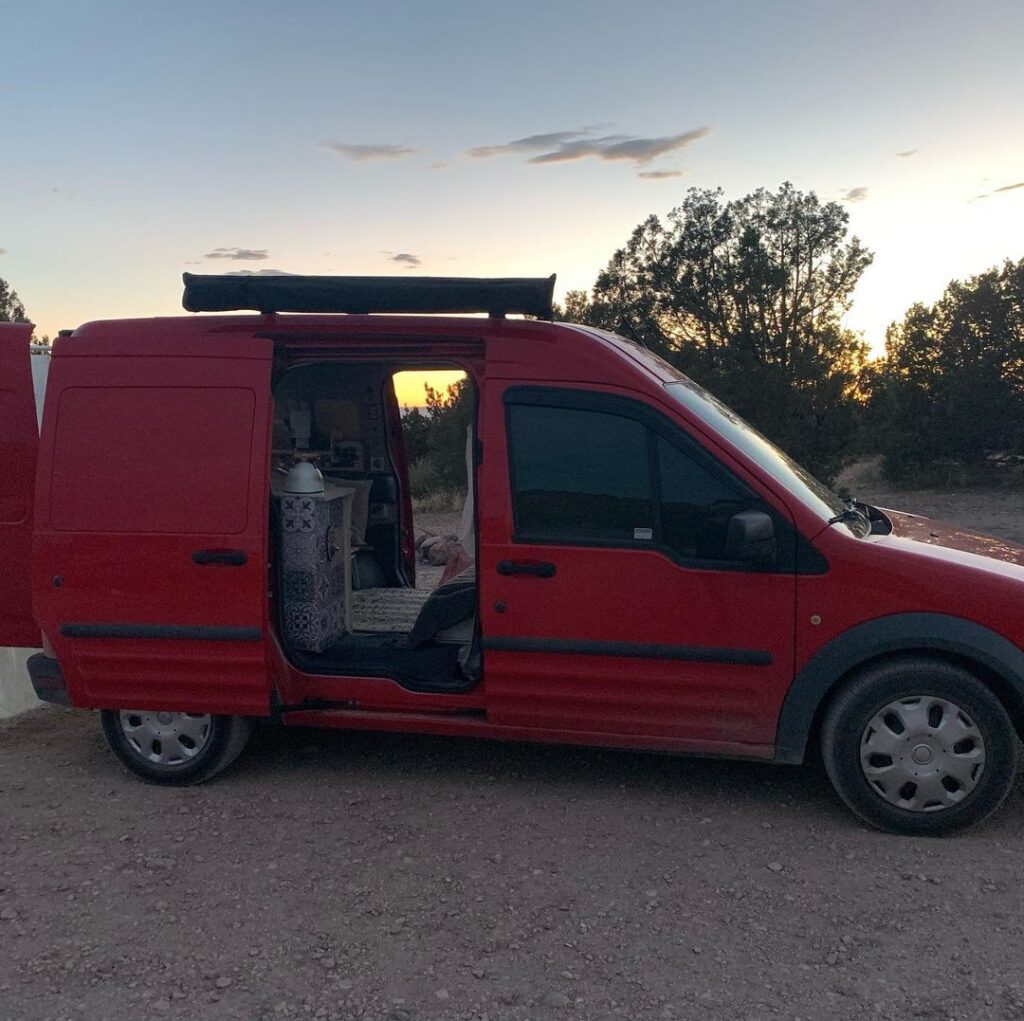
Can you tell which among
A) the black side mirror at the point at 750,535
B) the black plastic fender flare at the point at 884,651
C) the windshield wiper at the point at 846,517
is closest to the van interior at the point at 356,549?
the black side mirror at the point at 750,535

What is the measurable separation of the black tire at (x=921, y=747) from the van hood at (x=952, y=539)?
26.3 inches

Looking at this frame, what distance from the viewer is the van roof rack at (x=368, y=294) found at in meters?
4.47

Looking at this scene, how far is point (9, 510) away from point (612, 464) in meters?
2.97

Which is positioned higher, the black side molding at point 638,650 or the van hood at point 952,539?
the van hood at point 952,539

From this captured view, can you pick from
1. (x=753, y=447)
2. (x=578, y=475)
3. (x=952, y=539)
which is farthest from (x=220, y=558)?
A: (x=952, y=539)

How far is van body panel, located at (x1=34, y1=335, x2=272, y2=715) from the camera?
4.62m

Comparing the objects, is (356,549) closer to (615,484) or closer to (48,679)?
(48,679)

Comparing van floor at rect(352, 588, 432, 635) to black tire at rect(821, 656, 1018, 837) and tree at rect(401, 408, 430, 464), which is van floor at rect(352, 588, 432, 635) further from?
tree at rect(401, 408, 430, 464)

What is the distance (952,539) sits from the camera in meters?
4.77

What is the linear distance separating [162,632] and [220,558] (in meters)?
0.48

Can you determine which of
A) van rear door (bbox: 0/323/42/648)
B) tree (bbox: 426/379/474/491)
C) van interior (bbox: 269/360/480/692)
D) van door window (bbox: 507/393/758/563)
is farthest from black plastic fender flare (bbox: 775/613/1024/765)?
tree (bbox: 426/379/474/491)

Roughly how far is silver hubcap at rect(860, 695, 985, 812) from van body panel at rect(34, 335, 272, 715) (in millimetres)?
2715

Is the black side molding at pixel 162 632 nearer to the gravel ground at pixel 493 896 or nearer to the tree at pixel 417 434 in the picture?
the gravel ground at pixel 493 896

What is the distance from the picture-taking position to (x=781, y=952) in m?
3.38
